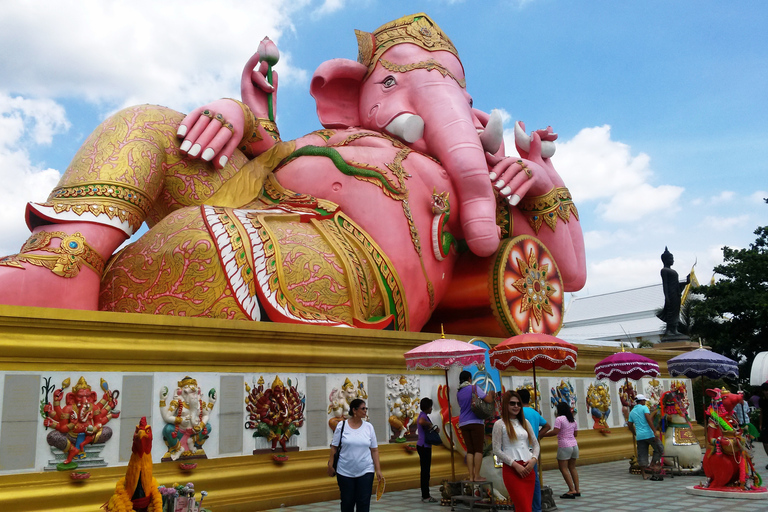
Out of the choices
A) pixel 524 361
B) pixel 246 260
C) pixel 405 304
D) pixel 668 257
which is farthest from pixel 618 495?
pixel 668 257

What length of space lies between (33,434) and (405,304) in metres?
4.66

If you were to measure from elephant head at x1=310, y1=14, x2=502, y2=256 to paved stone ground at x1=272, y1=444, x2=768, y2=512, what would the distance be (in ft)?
11.4

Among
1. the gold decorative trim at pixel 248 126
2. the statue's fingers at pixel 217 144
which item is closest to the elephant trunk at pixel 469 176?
the gold decorative trim at pixel 248 126

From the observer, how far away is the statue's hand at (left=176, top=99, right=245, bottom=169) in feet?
26.4

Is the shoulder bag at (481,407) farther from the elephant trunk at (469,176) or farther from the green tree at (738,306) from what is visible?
the green tree at (738,306)

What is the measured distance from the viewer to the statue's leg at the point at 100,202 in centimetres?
645

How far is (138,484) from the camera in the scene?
423 cm

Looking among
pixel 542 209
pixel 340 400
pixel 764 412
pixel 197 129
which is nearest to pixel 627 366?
pixel 764 412

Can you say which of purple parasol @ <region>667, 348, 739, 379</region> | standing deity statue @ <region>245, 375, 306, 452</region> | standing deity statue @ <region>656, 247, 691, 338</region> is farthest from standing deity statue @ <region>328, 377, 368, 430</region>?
standing deity statue @ <region>656, 247, 691, 338</region>

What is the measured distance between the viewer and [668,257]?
16.9 meters

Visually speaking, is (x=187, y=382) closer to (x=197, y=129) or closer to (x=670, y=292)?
(x=197, y=129)

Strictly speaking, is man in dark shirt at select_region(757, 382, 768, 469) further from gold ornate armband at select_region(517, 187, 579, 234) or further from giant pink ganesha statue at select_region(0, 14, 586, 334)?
gold ornate armband at select_region(517, 187, 579, 234)

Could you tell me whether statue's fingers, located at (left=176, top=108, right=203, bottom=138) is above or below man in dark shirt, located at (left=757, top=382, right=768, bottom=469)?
above

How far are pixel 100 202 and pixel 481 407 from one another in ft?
14.2
